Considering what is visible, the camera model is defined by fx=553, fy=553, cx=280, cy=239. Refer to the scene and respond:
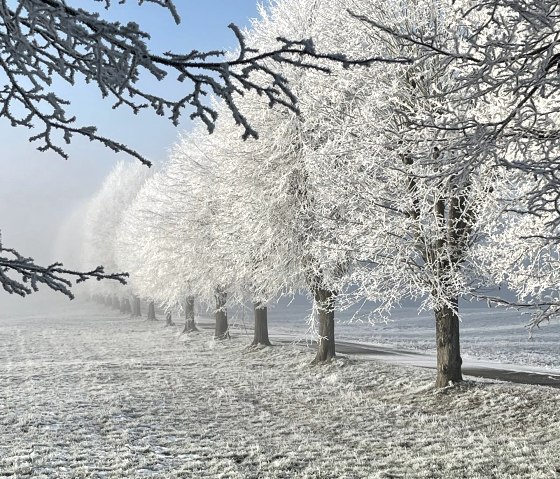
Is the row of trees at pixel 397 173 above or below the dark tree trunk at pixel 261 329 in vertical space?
above

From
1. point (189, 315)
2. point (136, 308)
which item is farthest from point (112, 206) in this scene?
point (189, 315)

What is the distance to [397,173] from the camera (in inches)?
429

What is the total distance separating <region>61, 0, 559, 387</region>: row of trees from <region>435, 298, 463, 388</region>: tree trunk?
30 mm

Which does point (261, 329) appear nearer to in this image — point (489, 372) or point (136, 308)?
point (489, 372)

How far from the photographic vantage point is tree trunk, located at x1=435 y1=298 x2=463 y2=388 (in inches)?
462

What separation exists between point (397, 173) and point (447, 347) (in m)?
3.98

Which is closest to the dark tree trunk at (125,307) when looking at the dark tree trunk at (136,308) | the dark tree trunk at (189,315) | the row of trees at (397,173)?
the dark tree trunk at (136,308)

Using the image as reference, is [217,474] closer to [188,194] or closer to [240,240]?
[240,240]

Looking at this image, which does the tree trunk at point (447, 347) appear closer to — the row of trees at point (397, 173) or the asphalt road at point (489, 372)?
the row of trees at point (397, 173)

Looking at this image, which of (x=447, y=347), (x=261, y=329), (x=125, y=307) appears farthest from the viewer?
(x=125, y=307)

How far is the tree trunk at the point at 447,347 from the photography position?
1174 cm

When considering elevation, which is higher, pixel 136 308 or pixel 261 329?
pixel 136 308

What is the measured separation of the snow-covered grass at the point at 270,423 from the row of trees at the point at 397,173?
5.83ft

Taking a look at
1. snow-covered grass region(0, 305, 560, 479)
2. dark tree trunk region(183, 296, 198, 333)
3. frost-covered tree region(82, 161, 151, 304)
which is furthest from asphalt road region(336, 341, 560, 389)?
frost-covered tree region(82, 161, 151, 304)
